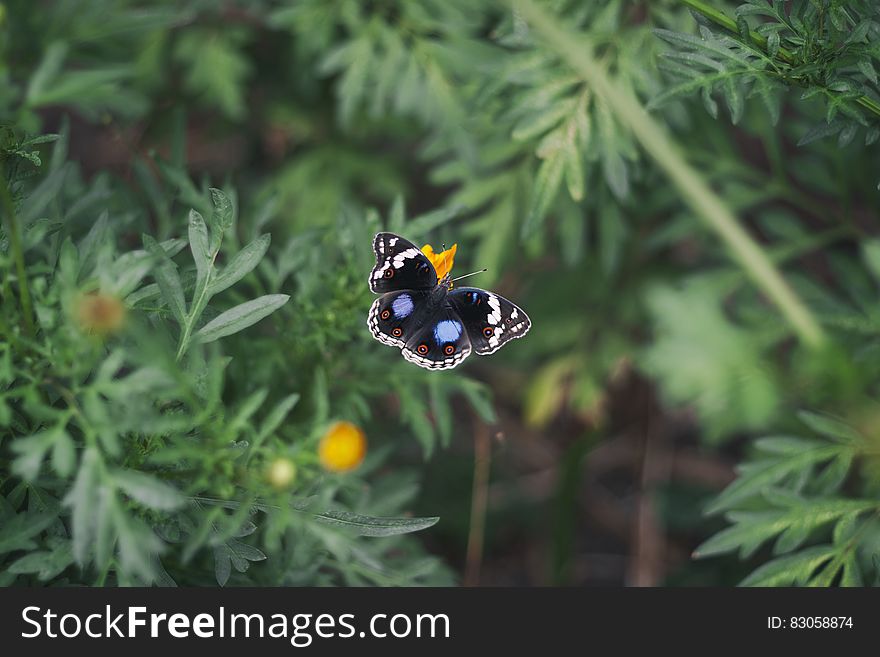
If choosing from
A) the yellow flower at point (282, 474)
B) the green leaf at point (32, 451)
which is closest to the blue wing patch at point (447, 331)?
the yellow flower at point (282, 474)

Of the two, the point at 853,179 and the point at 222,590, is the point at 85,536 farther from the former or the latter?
the point at 853,179

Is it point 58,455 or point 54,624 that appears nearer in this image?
point 58,455

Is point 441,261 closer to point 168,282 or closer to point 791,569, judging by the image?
point 168,282

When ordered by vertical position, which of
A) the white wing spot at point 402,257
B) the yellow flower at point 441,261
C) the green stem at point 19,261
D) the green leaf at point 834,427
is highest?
the white wing spot at point 402,257

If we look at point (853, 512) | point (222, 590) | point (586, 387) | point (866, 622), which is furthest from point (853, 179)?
point (222, 590)

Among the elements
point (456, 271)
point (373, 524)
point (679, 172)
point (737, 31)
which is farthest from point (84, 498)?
point (737, 31)

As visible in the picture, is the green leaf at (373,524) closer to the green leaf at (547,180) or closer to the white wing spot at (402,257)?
the white wing spot at (402,257)

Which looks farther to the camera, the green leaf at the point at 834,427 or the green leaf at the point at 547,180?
the green leaf at the point at 547,180
